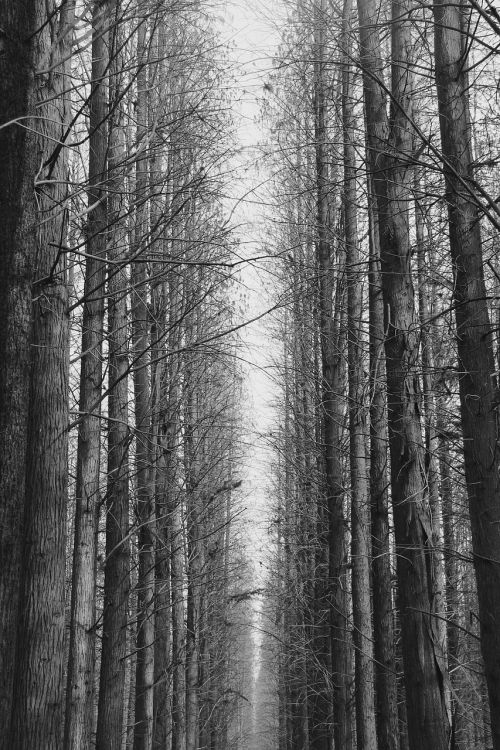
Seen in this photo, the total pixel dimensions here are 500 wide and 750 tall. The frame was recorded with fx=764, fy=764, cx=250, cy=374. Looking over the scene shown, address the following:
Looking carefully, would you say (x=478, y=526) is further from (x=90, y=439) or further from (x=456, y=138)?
(x=90, y=439)

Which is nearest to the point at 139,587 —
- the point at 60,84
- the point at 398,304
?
the point at 398,304

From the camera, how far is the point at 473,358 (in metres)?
5.04

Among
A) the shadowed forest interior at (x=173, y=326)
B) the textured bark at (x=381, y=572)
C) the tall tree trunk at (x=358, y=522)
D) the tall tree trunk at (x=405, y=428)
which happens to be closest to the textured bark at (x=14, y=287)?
the shadowed forest interior at (x=173, y=326)

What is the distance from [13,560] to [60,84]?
2906 mm

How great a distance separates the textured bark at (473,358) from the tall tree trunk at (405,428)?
337mm

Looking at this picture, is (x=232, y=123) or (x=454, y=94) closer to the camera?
(x=454, y=94)

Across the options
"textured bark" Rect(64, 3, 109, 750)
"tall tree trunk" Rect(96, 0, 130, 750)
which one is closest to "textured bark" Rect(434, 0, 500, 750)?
"textured bark" Rect(64, 3, 109, 750)

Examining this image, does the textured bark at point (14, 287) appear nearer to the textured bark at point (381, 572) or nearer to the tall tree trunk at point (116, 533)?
the tall tree trunk at point (116, 533)

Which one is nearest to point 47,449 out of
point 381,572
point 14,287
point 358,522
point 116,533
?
point 14,287

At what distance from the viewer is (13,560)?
3.84 meters

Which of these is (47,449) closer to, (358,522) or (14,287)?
(14,287)

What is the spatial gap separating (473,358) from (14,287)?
291cm

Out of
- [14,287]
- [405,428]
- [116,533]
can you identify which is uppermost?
[14,287]

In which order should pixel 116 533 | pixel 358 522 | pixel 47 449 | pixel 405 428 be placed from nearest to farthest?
pixel 47 449 → pixel 405 428 → pixel 116 533 → pixel 358 522
